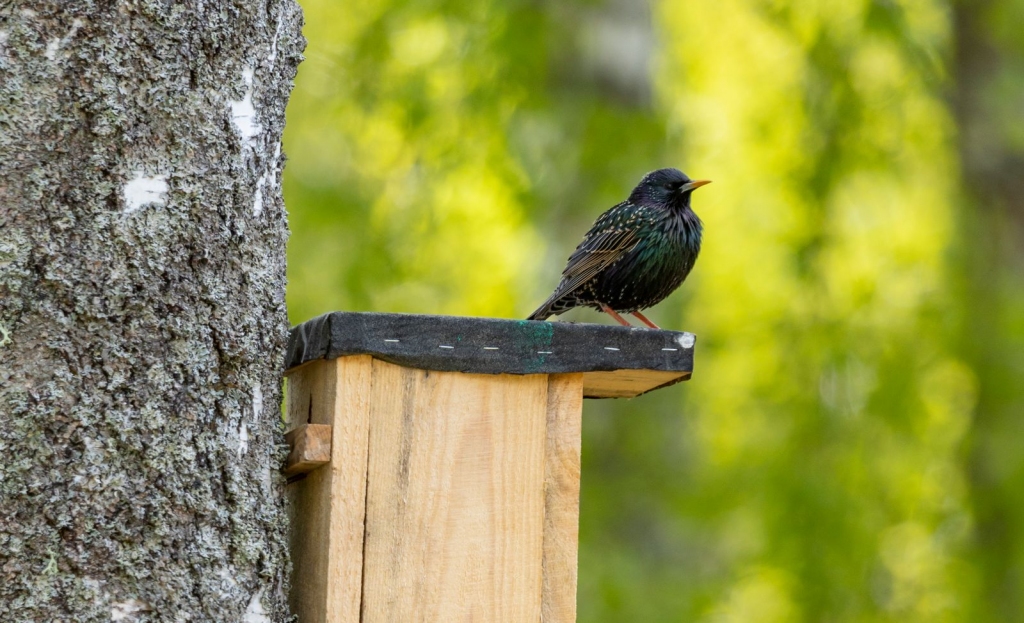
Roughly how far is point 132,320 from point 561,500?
813 millimetres

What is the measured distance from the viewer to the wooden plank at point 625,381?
84.6 inches

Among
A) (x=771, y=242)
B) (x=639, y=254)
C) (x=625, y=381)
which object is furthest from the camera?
(x=771, y=242)

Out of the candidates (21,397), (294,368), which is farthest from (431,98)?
(21,397)

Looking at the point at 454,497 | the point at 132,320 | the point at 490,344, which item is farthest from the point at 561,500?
the point at 132,320

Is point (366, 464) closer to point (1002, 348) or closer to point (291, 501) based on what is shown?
point (291, 501)

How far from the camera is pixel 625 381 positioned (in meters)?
2.25

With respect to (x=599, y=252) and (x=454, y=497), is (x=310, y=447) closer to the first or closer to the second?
(x=454, y=497)

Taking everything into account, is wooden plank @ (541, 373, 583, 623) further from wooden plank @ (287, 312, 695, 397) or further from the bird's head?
the bird's head

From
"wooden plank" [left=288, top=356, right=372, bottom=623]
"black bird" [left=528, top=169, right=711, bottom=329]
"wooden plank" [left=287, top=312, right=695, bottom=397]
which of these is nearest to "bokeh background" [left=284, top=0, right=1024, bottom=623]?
"black bird" [left=528, top=169, right=711, bottom=329]

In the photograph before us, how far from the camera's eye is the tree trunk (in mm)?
1609

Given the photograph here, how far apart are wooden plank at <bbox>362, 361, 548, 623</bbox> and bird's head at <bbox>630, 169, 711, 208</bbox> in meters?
1.84

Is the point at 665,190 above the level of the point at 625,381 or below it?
above

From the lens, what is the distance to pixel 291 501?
204cm

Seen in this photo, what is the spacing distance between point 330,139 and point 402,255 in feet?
7.02
